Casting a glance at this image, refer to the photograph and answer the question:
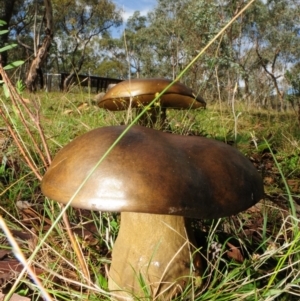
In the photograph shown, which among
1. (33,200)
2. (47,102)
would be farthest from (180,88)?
(47,102)

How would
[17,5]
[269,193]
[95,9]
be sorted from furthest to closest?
1. [95,9]
2. [17,5]
3. [269,193]

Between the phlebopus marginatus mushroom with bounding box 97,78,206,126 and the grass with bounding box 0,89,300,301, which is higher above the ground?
the phlebopus marginatus mushroom with bounding box 97,78,206,126

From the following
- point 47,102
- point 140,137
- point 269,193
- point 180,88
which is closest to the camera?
point 140,137

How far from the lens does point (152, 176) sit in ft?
3.11

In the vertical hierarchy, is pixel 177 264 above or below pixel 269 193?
above

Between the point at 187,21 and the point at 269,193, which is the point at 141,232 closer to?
the point at 269,193

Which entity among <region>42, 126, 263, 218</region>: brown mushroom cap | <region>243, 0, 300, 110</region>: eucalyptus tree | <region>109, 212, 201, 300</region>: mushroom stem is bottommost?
<region>243, 0, 300, 110</region>: eucalyptus tree

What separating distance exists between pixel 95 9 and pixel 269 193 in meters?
29.8

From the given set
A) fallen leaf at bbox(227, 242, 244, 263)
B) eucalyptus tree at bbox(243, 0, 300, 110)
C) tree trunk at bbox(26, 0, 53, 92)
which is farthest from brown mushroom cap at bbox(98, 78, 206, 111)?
eucalyptus tree at bbox(243, 0, 300, 110)

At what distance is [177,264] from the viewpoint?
1.21 meters

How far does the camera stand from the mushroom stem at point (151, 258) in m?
1.18

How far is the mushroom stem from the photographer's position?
1183 millimetres

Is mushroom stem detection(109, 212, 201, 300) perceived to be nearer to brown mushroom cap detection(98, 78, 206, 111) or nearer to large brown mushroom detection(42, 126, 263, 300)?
large brown mushroom detection(42, 126, 263, 300)

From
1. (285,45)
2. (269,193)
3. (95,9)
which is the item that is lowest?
(285,45)
